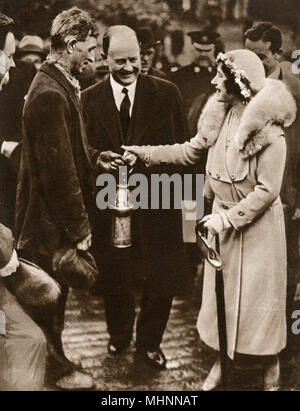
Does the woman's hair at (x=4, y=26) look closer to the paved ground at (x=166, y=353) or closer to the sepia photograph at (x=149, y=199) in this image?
the sepia photograph at (x=149, y=199)

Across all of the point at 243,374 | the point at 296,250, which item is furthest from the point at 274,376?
the point at 296,250

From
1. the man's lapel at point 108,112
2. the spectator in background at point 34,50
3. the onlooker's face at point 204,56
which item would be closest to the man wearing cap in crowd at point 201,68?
the onlooker's face at point 204,56

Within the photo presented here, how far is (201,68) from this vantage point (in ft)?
13.9

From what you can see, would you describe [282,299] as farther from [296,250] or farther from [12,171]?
[12,171]

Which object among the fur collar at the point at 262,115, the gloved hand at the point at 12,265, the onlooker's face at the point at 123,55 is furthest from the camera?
the gloved hand at the point at 12,265

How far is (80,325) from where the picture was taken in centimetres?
434

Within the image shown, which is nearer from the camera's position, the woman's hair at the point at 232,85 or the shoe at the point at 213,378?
the woman's hair at the point at 232,85

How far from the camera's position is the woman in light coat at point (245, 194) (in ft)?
13.5

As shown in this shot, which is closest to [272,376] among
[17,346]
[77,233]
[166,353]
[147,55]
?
[166,353]

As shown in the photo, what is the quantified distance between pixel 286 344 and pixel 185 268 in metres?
0.82

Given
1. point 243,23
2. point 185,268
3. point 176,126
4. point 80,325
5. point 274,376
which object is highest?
point 243,23

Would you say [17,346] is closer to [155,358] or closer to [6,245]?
[6,245]

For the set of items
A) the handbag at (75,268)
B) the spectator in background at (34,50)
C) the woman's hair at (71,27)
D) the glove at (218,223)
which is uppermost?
the woman's hair at (71,27)

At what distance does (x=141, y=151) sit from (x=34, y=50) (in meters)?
0.92
